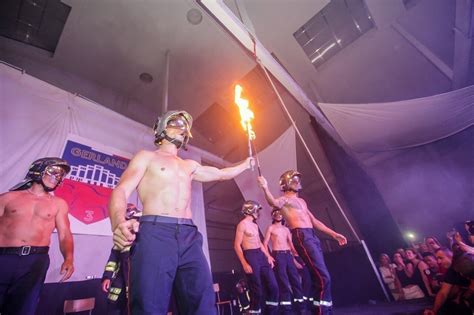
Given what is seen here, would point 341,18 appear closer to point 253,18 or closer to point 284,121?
point 253,18

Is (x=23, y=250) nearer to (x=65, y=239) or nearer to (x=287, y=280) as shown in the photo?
(x=65, y=239)

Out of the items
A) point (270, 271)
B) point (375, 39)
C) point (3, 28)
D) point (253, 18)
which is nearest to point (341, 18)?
point (375, 39)

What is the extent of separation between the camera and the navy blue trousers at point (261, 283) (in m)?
5.04

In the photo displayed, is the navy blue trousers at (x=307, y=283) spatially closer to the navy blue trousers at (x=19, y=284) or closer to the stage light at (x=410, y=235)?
the navy blue trousers at (x=19, y=284)

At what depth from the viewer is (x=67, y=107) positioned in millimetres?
6078

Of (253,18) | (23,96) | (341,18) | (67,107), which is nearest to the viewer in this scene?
(23,96)

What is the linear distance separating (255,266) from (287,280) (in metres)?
0.72

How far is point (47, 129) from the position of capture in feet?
18.1

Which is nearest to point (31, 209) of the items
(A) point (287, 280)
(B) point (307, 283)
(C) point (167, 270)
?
(C) point (167, 270)

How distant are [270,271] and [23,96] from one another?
6579mm

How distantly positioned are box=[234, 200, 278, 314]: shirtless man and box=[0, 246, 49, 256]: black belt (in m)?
3.54

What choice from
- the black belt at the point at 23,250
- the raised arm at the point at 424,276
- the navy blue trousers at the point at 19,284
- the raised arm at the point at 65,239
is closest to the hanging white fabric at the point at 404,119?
the raised arm at the point at 424,276

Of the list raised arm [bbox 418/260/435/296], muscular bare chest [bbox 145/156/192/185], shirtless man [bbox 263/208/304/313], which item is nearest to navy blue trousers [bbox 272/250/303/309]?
shirtless man [bbox 263/208/304/313]

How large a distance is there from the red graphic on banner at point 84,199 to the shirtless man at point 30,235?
1476mm
